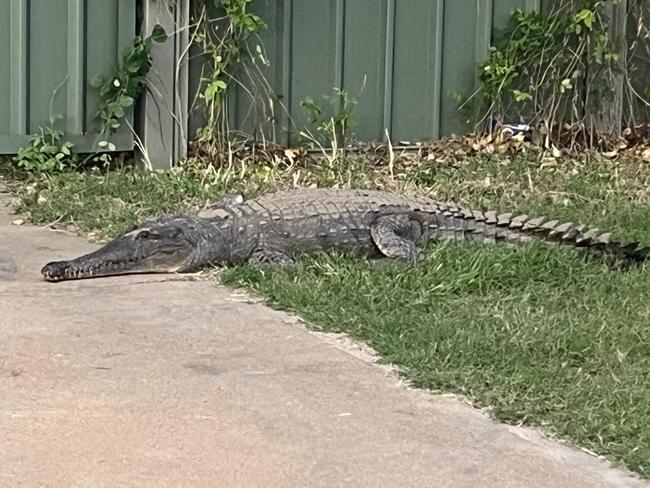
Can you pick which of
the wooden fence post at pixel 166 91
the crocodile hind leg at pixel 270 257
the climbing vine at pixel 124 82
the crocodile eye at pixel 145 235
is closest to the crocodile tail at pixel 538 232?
the crocodile hind leg at pixel 270 257

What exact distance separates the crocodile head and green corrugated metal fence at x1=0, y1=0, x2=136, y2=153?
194 cm

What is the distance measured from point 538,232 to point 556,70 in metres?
3.22

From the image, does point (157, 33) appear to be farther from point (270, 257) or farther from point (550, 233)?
point (550, 233)

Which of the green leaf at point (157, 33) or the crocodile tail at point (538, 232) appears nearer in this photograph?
the crocodile tail at point (538, 232)

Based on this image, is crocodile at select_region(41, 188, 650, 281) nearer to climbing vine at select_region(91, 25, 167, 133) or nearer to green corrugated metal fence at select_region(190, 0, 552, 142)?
climbing vine at select_region(91, 25, 167, 133)

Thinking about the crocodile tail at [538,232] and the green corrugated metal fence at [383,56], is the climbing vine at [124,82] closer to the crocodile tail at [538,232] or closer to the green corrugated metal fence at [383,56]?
the green corrugated metal fence at [383,56]

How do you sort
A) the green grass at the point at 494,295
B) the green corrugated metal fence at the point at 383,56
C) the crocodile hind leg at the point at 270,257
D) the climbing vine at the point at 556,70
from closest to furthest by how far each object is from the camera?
1. the green grass at the point at 494,295
2. the crocodile hind leg at the point at 270,257
3. the green corrugated metal fence at the point at 383,56
4. the climbing vine at the point at 556,70

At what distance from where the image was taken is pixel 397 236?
6.59 meters

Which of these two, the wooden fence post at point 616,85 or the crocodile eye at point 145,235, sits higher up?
the wooden fence post at point 616,85

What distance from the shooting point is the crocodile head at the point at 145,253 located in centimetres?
602

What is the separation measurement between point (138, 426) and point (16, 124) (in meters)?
4.24

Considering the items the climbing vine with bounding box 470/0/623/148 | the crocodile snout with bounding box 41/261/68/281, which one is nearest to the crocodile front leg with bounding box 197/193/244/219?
the crocodile snout with bounding box 41/261/68/281

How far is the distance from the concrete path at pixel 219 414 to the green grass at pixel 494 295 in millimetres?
176

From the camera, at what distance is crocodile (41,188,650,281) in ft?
20.4
